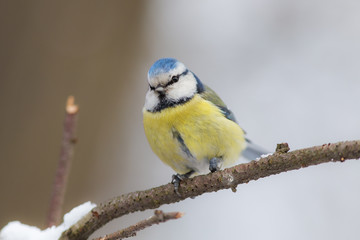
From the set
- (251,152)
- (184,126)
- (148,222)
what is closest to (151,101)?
(184,126)

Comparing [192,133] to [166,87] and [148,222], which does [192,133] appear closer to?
[166,87]

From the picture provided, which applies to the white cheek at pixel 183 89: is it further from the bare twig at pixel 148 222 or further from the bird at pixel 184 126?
the bare twig at pixel 148 222

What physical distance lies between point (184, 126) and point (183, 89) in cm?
25

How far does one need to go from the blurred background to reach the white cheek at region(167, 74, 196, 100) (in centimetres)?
135

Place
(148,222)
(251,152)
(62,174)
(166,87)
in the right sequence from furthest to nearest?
(251,152) → (166,87) → (62,174) → (148,222)

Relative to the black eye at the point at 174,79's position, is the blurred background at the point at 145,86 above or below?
above

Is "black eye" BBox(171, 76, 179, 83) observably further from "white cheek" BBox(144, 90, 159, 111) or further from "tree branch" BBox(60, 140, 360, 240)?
"tree branch" BBox(60, 140, 360, 240)

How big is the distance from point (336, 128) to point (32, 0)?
277 cm

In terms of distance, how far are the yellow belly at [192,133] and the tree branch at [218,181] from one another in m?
0.43

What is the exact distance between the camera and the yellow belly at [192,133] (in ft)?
6.23

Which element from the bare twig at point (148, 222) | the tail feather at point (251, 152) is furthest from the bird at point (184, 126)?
the bare twig at point (148, 222)

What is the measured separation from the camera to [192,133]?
1.89 meters

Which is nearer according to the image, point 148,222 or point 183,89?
point 148,222

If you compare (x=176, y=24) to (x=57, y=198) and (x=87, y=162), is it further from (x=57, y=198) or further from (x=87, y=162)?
(x=57, y=198)
